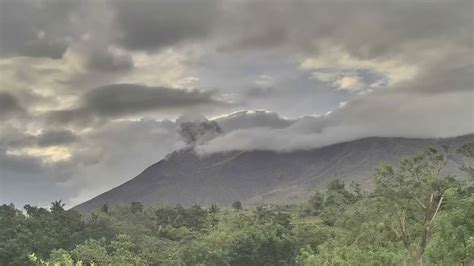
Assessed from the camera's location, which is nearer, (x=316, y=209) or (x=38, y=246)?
(x=38, y=246)

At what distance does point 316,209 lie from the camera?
150 meters

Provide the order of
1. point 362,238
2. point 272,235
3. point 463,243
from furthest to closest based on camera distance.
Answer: point 272,235
point 362,238
point 463,243

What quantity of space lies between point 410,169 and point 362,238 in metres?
7.94

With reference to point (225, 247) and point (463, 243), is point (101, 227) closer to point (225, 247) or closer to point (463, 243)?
point (225, 247)

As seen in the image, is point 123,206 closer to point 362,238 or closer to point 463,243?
point 362,238

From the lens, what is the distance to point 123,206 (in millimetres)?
146250

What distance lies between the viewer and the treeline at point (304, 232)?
34969mm

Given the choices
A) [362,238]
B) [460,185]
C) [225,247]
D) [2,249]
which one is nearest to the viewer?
[460,185]

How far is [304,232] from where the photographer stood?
96.4 metres

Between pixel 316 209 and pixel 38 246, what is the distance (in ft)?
292

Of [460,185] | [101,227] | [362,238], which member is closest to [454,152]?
[460,185]

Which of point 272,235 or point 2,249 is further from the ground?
point 2,249

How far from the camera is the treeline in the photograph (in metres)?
35.0

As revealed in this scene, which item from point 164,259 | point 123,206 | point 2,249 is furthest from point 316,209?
point 2,249
